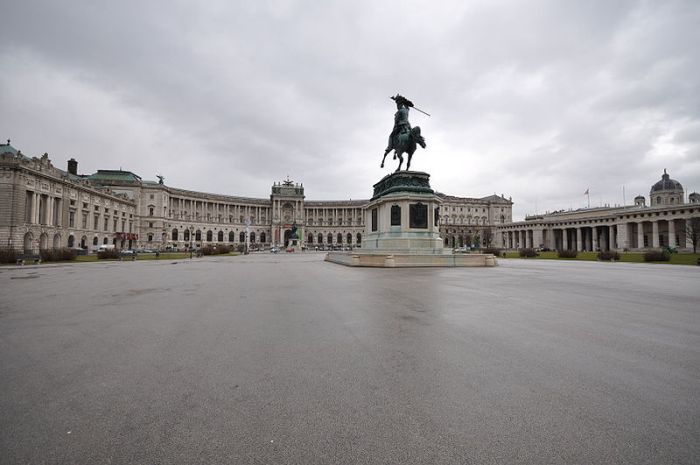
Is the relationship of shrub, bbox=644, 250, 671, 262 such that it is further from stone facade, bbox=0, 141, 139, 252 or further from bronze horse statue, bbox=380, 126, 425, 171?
stone facade, bbox=0, 141, 139, 252

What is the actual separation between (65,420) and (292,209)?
416ft

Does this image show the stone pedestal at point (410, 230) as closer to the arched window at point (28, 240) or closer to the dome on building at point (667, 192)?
the arched window at point (28, 240)

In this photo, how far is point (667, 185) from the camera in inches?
3797

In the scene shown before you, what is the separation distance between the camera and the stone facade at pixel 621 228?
2618 inches

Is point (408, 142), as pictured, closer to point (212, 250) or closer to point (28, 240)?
point (212, 250)

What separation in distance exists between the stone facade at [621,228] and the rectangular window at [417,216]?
6255 centimetres

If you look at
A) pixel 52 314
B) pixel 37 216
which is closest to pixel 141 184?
pixel 37 216

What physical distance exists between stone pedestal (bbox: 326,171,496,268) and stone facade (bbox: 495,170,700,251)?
6163 centimetres

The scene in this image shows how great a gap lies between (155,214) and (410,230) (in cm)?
9827

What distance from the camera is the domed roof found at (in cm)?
9562

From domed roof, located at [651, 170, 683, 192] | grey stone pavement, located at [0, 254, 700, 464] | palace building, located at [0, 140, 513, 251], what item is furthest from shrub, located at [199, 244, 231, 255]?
domed roof, located at [651, 170, 683, 192]

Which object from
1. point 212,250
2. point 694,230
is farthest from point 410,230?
point 694,230

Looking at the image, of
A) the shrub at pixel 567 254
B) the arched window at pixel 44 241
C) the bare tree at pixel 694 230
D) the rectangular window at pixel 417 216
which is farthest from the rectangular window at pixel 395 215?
the arched window at pixel 44 241

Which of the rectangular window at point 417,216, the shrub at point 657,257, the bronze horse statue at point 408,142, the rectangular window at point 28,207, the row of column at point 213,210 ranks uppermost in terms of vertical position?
the row of column at point 213,210
